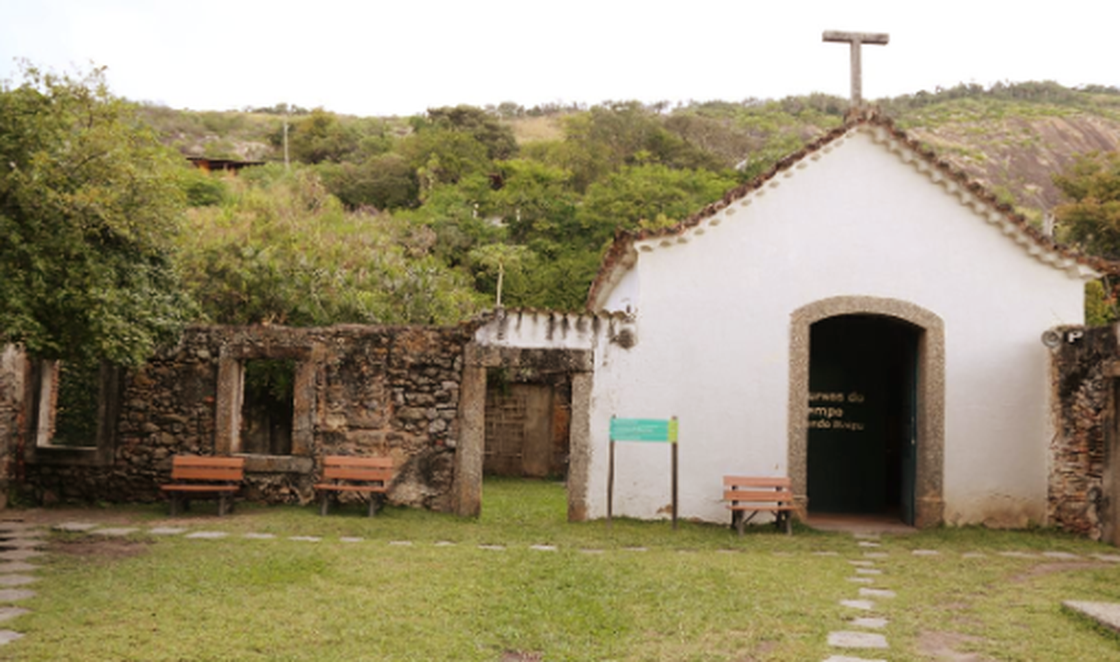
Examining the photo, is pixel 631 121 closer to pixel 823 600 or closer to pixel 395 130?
pixel 395 130

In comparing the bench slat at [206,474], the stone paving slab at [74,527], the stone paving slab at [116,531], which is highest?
the bench slat at [206,474]

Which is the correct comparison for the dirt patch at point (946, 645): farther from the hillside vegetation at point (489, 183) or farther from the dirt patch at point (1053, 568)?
the hillside vegetation at point (489, 183)

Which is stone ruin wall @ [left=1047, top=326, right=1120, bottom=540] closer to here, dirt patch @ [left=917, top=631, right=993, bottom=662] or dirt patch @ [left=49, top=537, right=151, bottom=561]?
dirt patch @ [left=917, top=631, right=993, bottom=662]

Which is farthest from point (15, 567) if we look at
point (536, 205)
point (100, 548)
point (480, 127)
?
point (480, 127)

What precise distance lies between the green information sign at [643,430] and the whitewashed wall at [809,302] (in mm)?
310

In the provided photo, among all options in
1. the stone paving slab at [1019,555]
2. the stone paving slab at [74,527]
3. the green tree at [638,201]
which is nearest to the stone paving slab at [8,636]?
the stone paving slab at [74,527]

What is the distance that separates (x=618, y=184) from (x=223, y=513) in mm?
25997

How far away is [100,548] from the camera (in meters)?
9.67

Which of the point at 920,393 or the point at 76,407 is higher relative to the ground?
the point at 920,393

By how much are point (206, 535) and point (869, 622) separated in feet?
23.8

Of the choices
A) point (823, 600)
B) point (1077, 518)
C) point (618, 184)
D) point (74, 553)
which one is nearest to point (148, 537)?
point (74, 553)

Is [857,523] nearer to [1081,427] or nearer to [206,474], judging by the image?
[1081,427]

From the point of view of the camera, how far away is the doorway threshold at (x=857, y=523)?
484 inches

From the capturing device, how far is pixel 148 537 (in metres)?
10.4
